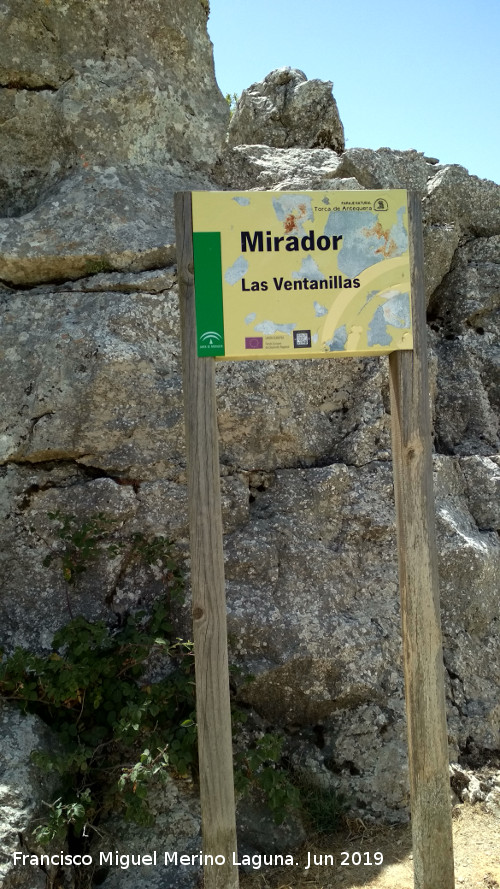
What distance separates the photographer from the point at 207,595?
2961mm

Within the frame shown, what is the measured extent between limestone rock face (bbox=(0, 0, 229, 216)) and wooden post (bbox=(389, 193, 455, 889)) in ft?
8.15

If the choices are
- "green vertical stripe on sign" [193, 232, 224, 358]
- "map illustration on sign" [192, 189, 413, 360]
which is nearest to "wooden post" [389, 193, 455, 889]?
"map illustration on sign" [192, 189, 413, 360]

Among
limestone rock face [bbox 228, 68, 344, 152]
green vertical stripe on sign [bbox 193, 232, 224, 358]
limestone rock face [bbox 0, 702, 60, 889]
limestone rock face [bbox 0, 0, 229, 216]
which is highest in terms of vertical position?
limestone rock face [bbox 228, 68, 344, 152]

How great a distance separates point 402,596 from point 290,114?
459cm

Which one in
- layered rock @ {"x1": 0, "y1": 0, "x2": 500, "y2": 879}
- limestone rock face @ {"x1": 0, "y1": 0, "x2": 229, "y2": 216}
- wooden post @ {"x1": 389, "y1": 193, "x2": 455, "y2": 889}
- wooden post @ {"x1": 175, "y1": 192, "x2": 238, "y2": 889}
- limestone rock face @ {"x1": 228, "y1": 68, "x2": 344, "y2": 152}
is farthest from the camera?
limestone rock face @ {"x1": 228, "y1": 68, "x2": 344, "y2": 152}

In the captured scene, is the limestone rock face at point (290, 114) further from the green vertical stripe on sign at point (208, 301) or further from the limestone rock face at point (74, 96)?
the green vertical stripe on sign at point (208, 301)

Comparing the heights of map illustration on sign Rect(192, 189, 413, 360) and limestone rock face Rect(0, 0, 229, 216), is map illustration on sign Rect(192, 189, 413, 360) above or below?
below

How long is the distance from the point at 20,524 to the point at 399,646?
219cm

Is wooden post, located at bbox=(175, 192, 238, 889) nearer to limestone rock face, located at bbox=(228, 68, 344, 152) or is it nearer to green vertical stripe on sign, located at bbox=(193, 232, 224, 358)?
green vertical stripe on sign, located at bbox=(193, 232, 224, 358)

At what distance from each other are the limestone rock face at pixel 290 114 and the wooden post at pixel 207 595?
11.5 ft

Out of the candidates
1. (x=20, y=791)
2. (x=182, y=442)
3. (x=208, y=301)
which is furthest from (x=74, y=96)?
(x=20, y=791)

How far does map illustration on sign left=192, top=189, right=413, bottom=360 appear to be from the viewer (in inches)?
117

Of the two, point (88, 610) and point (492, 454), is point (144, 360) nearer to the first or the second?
point (88, 610)

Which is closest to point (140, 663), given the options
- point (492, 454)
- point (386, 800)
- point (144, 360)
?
point (386, 800)
